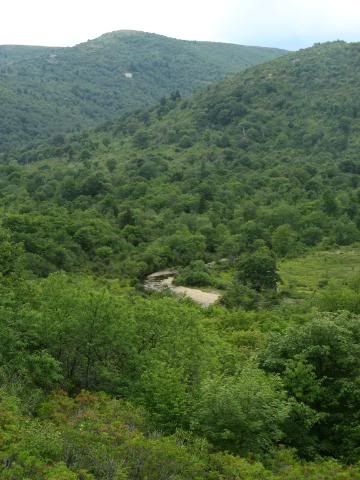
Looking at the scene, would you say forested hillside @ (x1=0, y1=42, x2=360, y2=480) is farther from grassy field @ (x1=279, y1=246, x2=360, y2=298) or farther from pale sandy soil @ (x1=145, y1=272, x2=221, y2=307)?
pale sandy soil @ (x1=145, y1=272, x2=221, y2=307)

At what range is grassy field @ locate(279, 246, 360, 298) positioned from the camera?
179 ft

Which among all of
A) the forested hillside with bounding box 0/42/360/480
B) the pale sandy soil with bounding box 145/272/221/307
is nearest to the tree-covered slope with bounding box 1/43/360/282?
the forested hillside with bounding box 0/42/360/480

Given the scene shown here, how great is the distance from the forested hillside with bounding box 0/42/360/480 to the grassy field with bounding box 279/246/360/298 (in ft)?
0.99

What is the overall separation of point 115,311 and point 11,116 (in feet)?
489

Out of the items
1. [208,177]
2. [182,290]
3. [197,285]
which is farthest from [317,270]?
[208,177]

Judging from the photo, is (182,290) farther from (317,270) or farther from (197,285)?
(317,270)

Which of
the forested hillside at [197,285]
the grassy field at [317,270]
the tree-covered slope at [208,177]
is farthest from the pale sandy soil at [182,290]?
the grassy field at [317,270]

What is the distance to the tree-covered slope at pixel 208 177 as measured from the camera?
64.8 meters

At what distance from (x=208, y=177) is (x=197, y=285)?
39262 mm

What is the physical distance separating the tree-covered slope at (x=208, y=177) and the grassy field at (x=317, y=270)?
10.3ft

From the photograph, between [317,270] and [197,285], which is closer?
[197,285]

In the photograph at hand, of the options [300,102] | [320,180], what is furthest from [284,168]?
[300,102]

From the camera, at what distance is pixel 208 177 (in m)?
93.6

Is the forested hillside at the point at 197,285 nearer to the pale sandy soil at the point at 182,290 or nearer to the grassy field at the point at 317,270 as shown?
the grassy field at the point at 317,270
